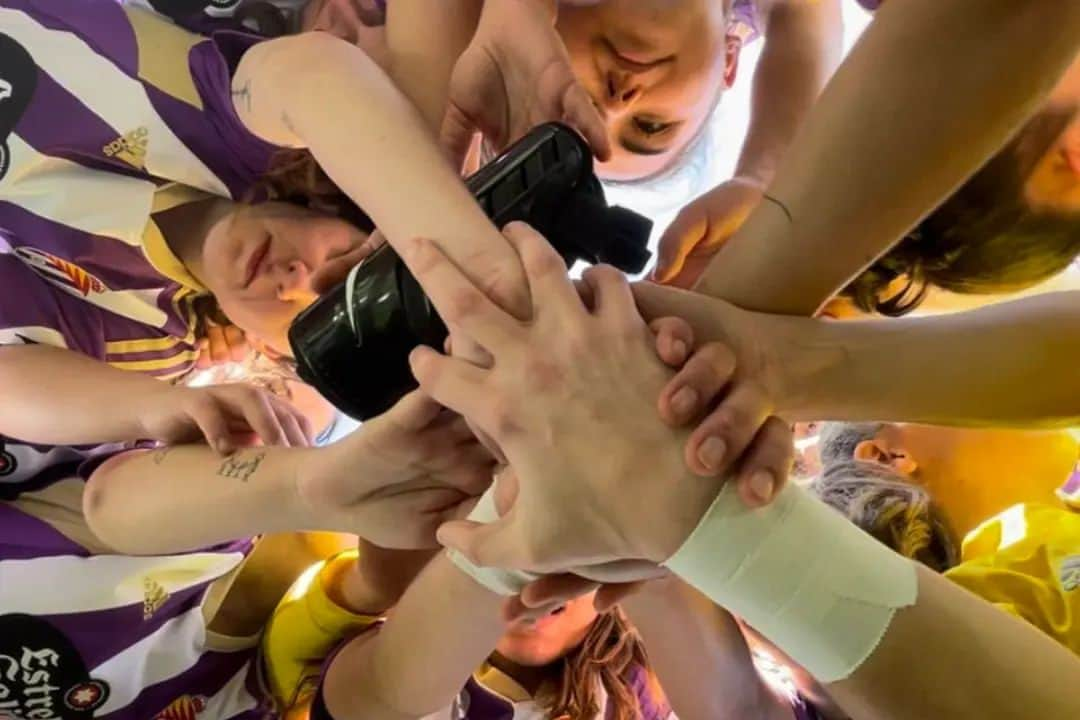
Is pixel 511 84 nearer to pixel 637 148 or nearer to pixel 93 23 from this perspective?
pixel 637 148

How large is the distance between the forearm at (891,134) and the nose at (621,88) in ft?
0.75

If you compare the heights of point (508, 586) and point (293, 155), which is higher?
point (293, 155)

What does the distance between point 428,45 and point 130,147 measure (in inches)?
8.8

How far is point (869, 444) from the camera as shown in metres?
0.95

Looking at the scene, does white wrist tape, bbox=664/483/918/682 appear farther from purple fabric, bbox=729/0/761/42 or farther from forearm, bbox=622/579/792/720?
purple fabric, bbox=729/0/761/42

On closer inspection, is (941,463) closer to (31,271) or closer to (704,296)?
(704,296)

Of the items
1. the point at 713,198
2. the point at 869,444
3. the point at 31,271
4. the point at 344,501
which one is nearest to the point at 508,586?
the point at 344,501

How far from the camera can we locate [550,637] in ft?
2.76

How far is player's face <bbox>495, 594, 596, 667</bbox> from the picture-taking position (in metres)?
0.82

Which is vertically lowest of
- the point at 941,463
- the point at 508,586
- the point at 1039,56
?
the point at 941,463

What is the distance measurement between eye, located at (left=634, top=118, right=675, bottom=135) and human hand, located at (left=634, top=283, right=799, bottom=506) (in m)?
0.28

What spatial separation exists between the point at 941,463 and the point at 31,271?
729 millimetres

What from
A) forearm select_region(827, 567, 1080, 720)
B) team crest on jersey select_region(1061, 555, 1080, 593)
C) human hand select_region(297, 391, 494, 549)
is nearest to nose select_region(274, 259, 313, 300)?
human hand select_region(297, 391, 494, 549)

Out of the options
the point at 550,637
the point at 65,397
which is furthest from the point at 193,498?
the point at 550,637
